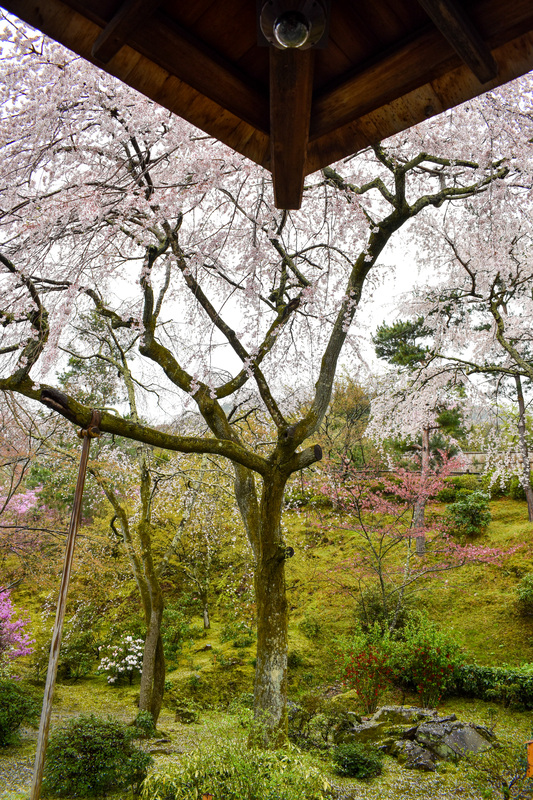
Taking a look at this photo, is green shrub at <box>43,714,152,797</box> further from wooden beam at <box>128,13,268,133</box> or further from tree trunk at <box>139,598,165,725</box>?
wooden beam at <box>128,13,268,133</box>

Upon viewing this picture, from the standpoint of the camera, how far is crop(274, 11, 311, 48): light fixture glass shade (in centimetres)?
96

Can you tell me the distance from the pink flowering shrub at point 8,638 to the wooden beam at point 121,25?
25.9ft

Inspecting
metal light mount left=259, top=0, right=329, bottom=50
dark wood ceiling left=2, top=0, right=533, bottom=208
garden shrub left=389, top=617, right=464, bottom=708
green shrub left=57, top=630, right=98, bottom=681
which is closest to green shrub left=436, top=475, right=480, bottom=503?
garden shrub left=389, top=617, right=464, bottom=708

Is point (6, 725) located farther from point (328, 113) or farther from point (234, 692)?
point (328, 113)

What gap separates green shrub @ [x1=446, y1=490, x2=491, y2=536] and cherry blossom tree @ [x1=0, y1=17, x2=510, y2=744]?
734 centimetres

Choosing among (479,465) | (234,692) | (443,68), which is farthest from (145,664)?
(479,465)

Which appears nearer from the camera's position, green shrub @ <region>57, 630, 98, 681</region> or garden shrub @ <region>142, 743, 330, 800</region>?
garden shrub @ <region>142, 743, 330, 800</region>

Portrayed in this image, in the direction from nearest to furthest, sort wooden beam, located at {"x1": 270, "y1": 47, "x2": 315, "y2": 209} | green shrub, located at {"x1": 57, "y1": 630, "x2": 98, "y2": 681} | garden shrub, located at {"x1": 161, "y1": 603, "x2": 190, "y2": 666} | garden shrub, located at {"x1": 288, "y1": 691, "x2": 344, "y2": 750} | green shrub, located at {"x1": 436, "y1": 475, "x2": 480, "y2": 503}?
wooden beam, located at {"x1": 270, "y1": 47, "x2": 315, "y2": 209} < garden shrub, located at {"x1": 288, "y1": 691, "x2": 344, "y2": 750} < green shrub, located at {"x1": 57, "y1": 630, "x2": 98, "y2": 681} < garden shrub, located at {"x1": 161, "y1": 603, "x2": 190, "y2": 666} < green shrub, located at {"x1": 436, "y1": 475, "x2": 480, "y2": 503}

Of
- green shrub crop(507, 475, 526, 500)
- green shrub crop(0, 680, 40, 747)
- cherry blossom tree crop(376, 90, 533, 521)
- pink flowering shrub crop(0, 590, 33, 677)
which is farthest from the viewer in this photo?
green shrub crop(507, 475, 526, 500)

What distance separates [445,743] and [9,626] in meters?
6.54

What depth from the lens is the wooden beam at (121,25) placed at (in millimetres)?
977

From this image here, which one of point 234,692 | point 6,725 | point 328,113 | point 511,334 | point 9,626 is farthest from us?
point 511,334

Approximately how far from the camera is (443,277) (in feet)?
26.4

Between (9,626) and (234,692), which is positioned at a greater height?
(9,626)
